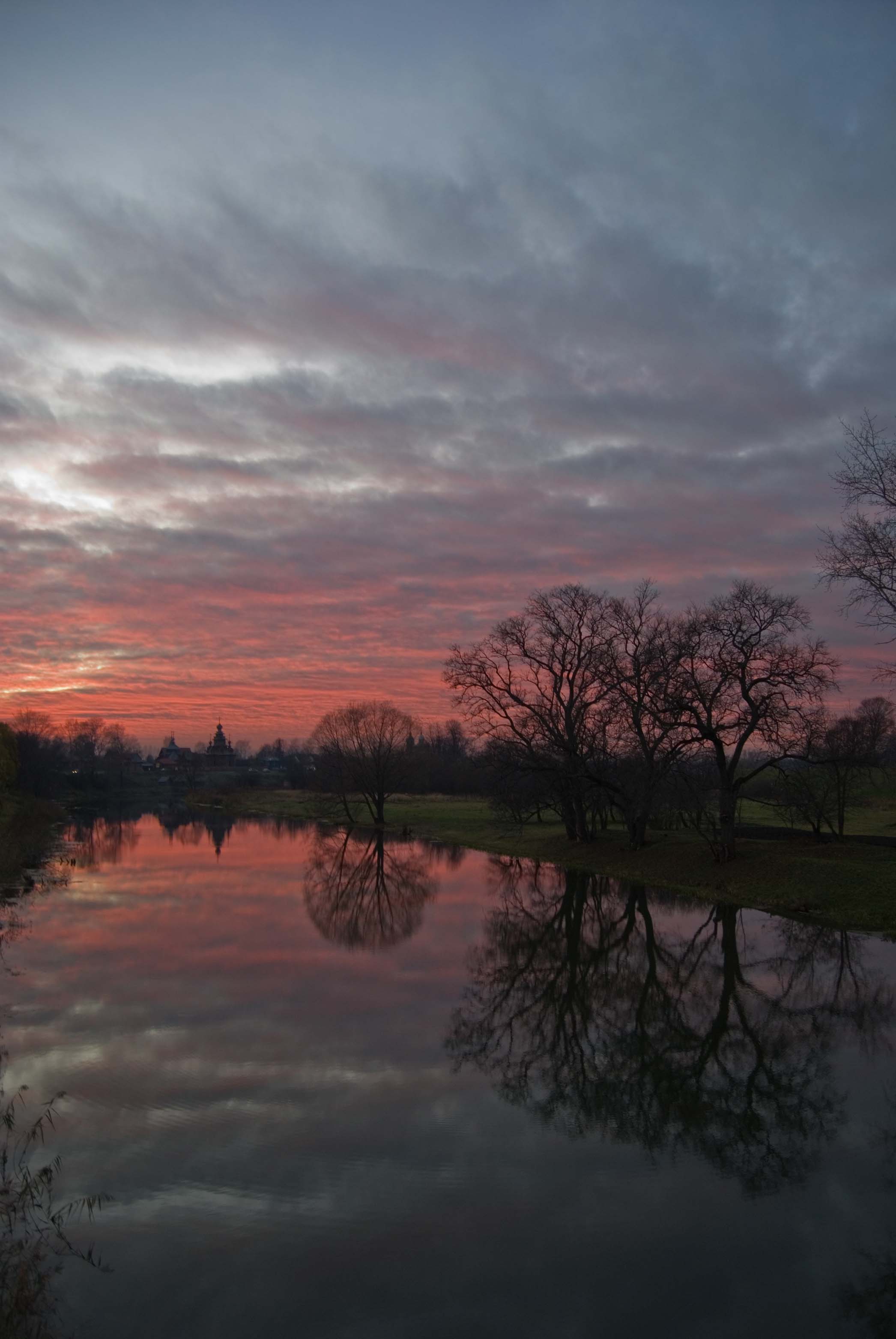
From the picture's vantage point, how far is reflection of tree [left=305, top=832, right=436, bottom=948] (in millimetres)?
22781

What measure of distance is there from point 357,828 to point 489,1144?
194 ft

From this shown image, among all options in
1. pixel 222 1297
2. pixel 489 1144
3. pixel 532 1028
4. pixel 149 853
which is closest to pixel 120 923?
pixel 532 1028

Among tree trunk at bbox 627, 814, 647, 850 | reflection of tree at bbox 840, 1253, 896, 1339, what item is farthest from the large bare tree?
→ reflection of tree at bbox 840, 1253, 896, 1339

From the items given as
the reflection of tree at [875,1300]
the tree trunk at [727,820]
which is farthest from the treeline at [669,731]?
the reflection of tree at [875,1300]

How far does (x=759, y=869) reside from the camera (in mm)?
27750

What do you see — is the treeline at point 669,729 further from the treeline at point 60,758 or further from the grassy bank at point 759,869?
the treeline at point 60,758

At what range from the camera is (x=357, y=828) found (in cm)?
6738

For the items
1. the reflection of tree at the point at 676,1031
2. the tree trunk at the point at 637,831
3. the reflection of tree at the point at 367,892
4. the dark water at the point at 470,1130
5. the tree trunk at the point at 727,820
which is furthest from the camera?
the tree trunk at the point at 637,831

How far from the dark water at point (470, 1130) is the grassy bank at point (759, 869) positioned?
2381mm

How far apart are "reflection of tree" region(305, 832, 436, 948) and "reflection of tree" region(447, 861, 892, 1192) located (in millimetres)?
2950

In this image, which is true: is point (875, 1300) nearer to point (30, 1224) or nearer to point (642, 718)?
point (30, 1224)

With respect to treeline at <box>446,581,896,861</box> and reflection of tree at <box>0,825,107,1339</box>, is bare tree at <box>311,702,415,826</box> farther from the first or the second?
reflection of tree at <box>0,825,107,1339</box>

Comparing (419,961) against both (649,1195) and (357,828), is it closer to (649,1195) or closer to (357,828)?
(649,1195)

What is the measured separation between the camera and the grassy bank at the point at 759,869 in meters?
22.9
